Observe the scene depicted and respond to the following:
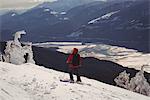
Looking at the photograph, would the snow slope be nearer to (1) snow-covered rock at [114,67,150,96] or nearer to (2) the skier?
(2) the skier

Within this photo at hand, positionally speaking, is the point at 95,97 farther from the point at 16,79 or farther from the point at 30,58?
the point at 30,58

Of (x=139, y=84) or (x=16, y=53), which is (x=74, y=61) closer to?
(x=16, y=53)

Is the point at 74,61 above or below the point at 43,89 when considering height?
above

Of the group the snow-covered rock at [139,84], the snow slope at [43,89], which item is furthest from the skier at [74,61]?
the snow-covered rock at [139,84]

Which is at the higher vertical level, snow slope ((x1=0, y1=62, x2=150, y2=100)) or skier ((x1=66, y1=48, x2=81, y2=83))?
skier ((x1=66, y1=48, x2=81, y2=83))

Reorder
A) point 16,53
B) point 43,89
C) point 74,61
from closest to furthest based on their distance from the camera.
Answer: point 43,89 → point 74,61 → point 16,53

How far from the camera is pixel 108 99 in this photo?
63.8 ft

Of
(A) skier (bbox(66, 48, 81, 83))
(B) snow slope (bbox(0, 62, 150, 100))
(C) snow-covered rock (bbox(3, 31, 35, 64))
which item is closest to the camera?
(B) snow slope (bbox(0, 62, 150, 100))

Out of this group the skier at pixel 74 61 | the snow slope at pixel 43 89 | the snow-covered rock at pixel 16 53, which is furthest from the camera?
the snow-covered rock at pixel 16 53

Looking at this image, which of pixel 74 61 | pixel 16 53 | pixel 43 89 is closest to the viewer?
pixel 43 89

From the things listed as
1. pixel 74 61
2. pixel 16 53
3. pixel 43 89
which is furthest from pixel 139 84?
pixel 43 89

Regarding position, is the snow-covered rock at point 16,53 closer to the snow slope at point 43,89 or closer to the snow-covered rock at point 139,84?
the snow-covered rock at point 139,84

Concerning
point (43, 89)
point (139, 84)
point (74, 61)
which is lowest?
point (139, 84)

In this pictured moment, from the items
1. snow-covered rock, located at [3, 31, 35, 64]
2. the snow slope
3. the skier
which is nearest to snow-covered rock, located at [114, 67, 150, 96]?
snow-covered rock, located at [3, 31, 35, 64]
